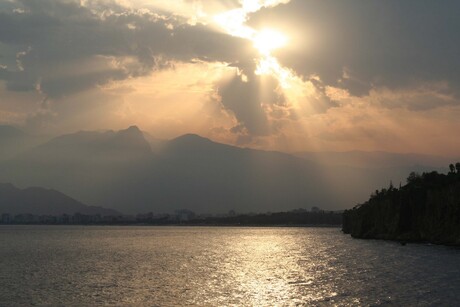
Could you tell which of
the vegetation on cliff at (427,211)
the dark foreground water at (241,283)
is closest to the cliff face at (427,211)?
the vegetation on cliff at (427,211)

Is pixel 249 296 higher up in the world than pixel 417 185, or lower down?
lower down

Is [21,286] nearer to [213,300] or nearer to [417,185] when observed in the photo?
[213,300]

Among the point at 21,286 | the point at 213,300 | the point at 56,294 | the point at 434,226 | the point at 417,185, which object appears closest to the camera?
the point at 213,300

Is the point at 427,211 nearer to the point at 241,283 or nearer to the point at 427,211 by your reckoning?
the point at 427,211

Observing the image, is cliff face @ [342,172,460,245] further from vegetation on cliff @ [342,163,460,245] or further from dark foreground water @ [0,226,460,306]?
dark foreground water @ [0,226,460,306]

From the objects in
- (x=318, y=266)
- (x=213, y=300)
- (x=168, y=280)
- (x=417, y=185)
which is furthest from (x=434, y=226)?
(x=213, y=300)

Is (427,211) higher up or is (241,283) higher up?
(427,211)

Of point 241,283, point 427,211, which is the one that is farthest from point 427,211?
point 241,283

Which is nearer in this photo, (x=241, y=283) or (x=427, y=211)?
(x=241, y=283)

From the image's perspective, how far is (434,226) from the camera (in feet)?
531

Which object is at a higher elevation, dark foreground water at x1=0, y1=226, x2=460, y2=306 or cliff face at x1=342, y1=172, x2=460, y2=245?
cliff face at x1=342, y1=172, x2=460, y2=245

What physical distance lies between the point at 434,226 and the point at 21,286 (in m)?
126

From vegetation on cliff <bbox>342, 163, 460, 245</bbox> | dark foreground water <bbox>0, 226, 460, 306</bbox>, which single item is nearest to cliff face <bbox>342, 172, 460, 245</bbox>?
vegetation on cliff <bbox>342, 163, 460, 245</bbox>

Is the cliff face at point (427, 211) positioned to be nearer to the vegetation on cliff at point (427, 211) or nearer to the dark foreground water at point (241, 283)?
the vegetation on cliff at point (427, 211)
